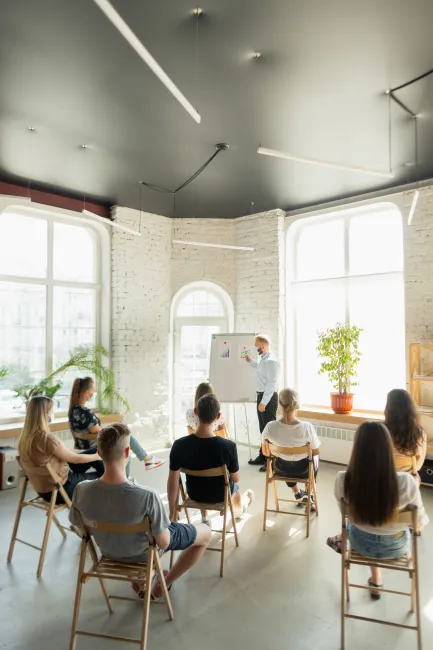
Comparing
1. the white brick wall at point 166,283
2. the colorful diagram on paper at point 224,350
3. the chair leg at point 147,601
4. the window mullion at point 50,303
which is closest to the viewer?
the chair leg at point 147,601

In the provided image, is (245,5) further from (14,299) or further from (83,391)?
(14,299)

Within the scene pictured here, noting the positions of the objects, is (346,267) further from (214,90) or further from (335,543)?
(335,543)

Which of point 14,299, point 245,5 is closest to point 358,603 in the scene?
point 245,5

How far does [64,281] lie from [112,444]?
462 cm

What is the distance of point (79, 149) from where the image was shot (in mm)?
4887

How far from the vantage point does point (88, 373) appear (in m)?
6.89

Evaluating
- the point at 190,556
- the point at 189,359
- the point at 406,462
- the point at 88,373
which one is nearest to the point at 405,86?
the point at 406,462

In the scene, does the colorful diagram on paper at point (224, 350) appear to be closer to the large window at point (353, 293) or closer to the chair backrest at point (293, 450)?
the large window at point (353, 293)

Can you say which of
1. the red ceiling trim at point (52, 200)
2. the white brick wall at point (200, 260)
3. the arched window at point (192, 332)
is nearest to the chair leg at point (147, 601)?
the red ceiling trim at point (52, 200)

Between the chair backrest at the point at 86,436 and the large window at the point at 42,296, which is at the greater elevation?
the large window at the point at 42,296

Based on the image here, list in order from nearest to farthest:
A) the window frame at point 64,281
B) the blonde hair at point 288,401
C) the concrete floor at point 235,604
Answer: the concrete floor at point 235,604 → the blonde hair at point 288,401 → the window frame at point 64,281

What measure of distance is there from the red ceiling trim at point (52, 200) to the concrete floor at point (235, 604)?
401cm

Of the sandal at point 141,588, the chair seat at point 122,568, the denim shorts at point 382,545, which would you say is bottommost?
the sandal at point 141,588

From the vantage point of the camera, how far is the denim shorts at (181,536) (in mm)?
2709
